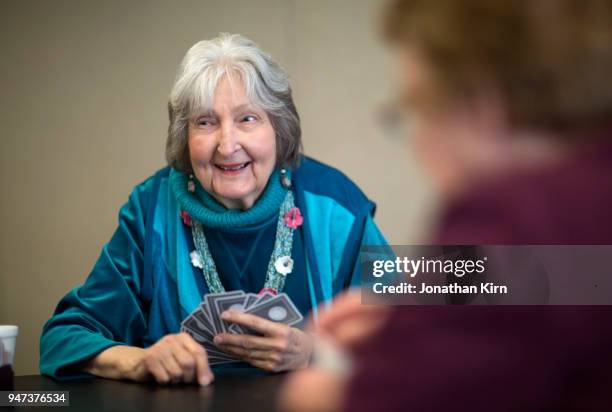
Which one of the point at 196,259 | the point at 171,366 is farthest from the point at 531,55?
the point at 196,259

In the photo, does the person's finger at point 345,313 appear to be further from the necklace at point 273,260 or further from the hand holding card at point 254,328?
the necklace at point 273,260

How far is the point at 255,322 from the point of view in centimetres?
170

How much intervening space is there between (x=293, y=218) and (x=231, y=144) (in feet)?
0.86

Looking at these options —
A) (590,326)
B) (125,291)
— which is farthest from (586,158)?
(125,291)

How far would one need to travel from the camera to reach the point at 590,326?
0.39 m

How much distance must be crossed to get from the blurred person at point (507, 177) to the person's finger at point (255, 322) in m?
1.29

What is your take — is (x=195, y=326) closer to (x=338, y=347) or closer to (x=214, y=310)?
(x=214, y=310)

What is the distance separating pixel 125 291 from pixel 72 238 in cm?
77

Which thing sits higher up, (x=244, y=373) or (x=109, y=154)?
(x=109, y=154)

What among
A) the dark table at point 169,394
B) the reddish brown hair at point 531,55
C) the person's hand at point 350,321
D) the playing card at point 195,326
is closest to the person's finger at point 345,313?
the person's hand at point 350,321

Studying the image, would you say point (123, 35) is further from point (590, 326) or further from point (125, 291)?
point (590, 326)

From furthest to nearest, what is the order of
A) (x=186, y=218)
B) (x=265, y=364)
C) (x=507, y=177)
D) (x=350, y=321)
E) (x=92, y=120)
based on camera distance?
(x=92, y=120), (x=186, y=218), (x=265, y=364), (x=350, y=321), (x=507, y=177)

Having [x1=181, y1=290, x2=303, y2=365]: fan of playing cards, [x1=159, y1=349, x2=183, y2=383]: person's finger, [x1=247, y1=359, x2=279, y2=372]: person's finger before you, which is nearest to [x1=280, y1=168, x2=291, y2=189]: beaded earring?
[x1=181, y1=290, x2=303, y2=365]: fan of playing cards

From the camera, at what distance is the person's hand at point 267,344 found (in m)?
1.68
